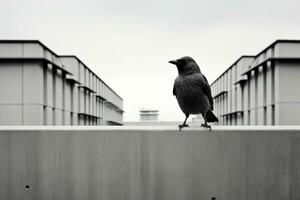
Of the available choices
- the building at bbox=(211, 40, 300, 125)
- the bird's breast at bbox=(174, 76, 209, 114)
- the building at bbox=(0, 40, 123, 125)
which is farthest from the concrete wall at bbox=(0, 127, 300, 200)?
the building at bbox=(211, 40, 300, 125)

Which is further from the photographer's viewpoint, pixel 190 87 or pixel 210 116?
pixel 210 116

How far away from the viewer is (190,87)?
10.2 ft

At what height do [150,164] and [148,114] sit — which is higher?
[150,164]

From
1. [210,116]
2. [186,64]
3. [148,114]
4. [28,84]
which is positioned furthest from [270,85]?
[148,114]

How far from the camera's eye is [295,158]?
2.81 m

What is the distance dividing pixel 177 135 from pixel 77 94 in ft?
56.4

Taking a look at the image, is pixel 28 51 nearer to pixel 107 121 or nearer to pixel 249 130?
pixel 249 130

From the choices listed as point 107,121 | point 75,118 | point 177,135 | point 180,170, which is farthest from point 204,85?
point 107,121

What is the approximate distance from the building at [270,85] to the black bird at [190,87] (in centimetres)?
1051

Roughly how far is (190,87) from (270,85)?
11525 millimetres

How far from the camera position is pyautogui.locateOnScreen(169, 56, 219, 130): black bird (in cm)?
312

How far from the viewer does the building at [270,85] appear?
1221cm

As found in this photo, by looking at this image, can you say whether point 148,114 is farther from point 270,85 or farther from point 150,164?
point 150,164

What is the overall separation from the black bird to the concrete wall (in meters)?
0.42
